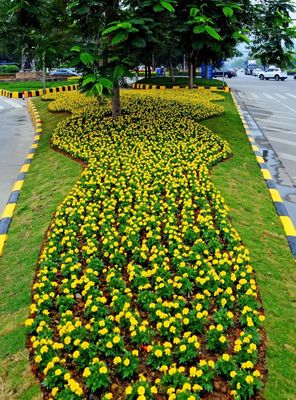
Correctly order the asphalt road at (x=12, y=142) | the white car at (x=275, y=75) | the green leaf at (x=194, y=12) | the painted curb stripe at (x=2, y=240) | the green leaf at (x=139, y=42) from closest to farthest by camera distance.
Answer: the painted curb stripe at (x=2, y=240), the green leaf at (x=194, y=12), the green leaf at (x=139, y=42), the asphalt road at (x=12, y=142), the white car at (x=275, y=75)

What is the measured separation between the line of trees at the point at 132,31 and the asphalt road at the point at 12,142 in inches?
114

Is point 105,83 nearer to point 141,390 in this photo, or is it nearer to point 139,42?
point 139,42

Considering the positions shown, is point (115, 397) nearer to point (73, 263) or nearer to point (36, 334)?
point (36, 334)

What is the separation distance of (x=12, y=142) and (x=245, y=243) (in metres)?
10.5

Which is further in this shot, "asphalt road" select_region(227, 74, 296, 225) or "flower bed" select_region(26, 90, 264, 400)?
"asphalt road" select_region(227, 74, 296, 225)

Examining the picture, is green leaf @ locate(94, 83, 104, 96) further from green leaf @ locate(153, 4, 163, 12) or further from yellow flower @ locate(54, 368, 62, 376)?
yellow flower @ locate(54, 368, 62, 376)

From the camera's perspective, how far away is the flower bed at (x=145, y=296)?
3730mm

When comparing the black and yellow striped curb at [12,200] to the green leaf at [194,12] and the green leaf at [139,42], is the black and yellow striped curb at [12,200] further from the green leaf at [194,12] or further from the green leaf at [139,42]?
the green leaf at [194,12]

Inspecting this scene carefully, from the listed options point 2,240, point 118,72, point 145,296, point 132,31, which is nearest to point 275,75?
point 118,72

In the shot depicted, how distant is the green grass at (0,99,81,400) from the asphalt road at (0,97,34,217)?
49 cm

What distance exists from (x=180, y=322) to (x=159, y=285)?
1.88 feet

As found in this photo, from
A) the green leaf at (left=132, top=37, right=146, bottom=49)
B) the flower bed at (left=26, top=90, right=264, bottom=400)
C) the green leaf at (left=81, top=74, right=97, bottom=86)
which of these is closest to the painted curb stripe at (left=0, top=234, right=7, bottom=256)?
the flower bed at (left=26, top=90, right=264, bottom=400)

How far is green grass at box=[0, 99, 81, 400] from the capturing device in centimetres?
402

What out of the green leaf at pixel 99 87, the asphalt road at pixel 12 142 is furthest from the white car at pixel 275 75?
the green leaf at pixel 99 87
